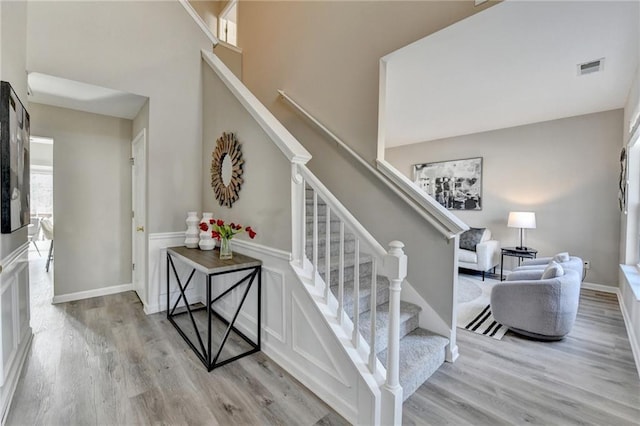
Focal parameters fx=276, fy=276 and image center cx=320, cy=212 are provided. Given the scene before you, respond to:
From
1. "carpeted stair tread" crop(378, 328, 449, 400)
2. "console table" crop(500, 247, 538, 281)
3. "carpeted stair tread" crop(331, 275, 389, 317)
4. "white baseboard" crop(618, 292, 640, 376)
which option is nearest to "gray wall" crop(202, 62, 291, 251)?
"carpeted stair tread" crop(331, 275, 389, 317)

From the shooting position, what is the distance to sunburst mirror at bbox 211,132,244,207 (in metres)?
2.61

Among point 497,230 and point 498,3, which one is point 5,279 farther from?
point 497,230

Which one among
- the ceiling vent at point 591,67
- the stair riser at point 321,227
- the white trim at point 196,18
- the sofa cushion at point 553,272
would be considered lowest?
the sofa cushion at point 553,272

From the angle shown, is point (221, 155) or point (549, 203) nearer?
point (221, 155)

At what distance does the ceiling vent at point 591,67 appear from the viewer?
2.78m

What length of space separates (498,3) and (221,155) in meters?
2.62

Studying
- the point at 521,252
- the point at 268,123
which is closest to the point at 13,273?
the point at 268,123

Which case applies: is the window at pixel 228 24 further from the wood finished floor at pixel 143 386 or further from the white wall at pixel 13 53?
the wood finished floor at pixel 143 386

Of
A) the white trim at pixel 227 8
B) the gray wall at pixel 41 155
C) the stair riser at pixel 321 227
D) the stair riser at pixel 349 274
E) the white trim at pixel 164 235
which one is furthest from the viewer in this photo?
the gray wall at pixel 41 155

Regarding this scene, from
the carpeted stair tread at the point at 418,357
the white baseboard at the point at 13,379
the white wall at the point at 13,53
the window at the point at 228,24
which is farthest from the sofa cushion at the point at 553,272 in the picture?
the window at the point at 228,24

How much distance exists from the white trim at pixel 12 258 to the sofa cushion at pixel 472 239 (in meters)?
5.49

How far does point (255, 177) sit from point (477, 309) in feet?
9.84

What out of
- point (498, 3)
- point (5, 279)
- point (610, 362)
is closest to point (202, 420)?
point (5, 279)

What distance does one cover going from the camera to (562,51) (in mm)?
2596
